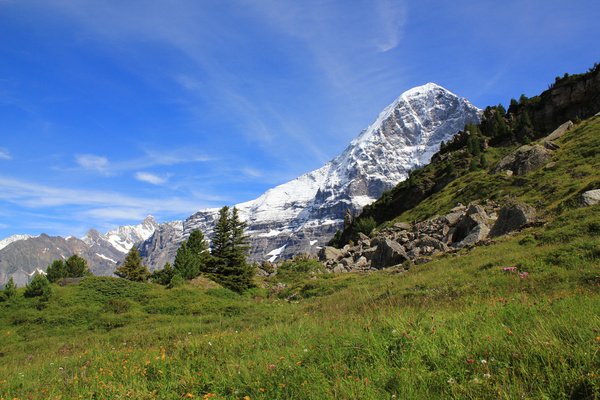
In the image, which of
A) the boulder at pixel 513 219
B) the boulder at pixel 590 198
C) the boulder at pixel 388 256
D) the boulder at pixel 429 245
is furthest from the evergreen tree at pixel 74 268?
the boulder at pixel 590 198

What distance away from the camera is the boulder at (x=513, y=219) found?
70.9ft

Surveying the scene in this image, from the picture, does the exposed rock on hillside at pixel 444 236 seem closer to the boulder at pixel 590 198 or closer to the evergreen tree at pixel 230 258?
the boulder at pixel 590 198

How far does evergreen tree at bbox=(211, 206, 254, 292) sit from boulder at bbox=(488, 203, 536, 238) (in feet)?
72.0

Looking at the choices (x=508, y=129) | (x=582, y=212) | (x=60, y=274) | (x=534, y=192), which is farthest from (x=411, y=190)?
(x=60, y=274)

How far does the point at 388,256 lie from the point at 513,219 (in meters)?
10.8

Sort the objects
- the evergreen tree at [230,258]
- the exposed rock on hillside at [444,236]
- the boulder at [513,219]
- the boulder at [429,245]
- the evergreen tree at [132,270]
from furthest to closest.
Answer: the evergreen tree at [132,270], the evergreen tree at [230,258], the boulder at [429,245], the exposed rock on hillside at [444,236], the boulder at [513,219]

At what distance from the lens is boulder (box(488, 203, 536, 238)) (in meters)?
21.6

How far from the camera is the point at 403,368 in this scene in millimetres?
3828

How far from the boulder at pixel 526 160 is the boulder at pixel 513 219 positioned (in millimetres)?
18632

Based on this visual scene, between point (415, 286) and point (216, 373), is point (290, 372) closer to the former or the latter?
point (216, 373)

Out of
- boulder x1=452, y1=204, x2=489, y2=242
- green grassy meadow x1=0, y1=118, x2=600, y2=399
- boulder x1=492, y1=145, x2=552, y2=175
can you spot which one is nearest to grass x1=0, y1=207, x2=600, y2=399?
green grassy meadow x1=0, y1=118, x2=600, y2=399

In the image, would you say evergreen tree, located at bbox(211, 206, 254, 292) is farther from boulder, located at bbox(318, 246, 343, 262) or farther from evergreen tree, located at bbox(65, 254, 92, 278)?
evergreen tree, located at bbox(65, 254, 92, 278)

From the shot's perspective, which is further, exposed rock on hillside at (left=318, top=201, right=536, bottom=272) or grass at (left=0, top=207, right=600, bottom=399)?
exposed rock on hillside at (left=318, top=201, right=536, bottom=272)

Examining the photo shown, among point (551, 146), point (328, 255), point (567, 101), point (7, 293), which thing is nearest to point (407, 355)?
point (7, 293)
